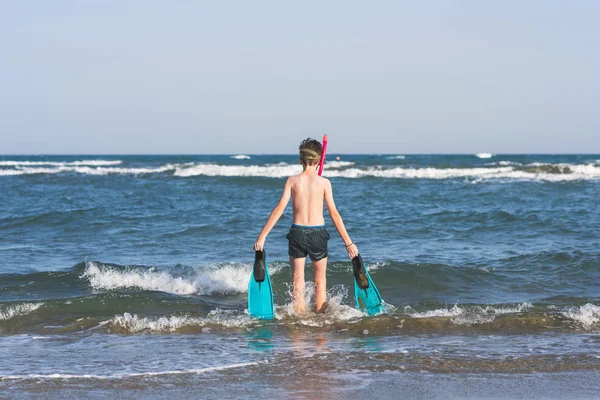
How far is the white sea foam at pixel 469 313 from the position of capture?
23.1 ft

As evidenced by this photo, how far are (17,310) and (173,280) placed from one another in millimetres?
2251

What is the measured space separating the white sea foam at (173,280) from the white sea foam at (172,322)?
5.95 feet

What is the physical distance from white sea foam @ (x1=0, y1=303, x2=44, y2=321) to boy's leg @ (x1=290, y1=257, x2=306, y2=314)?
2.92 meters

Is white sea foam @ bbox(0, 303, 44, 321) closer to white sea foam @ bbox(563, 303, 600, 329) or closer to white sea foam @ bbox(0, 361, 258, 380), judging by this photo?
white sea foam @ bbox(0, 361, 258, 380)

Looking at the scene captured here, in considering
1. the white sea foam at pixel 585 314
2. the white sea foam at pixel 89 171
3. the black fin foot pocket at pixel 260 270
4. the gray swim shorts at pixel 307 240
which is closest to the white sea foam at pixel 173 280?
the black fin foot pocket at pixel 260 270

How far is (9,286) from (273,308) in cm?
400

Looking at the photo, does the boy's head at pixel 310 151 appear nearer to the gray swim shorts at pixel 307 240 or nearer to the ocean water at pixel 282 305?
the gray swim shorts at pixel 307 240

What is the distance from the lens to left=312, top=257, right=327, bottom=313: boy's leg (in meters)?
6.93

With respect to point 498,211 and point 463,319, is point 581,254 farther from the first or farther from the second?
point 498,211

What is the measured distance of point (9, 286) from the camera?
30.1ft

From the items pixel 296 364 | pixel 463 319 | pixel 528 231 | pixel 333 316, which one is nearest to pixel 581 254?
pixel 528 231

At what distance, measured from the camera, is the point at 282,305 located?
8117mm

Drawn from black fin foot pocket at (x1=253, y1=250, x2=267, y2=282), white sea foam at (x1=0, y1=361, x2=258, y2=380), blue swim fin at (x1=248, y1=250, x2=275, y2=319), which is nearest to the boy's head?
black fin foot pocket at (x1=253, y1=250, x2=267, y2=282)

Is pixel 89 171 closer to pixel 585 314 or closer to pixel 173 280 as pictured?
pixel 173 280
